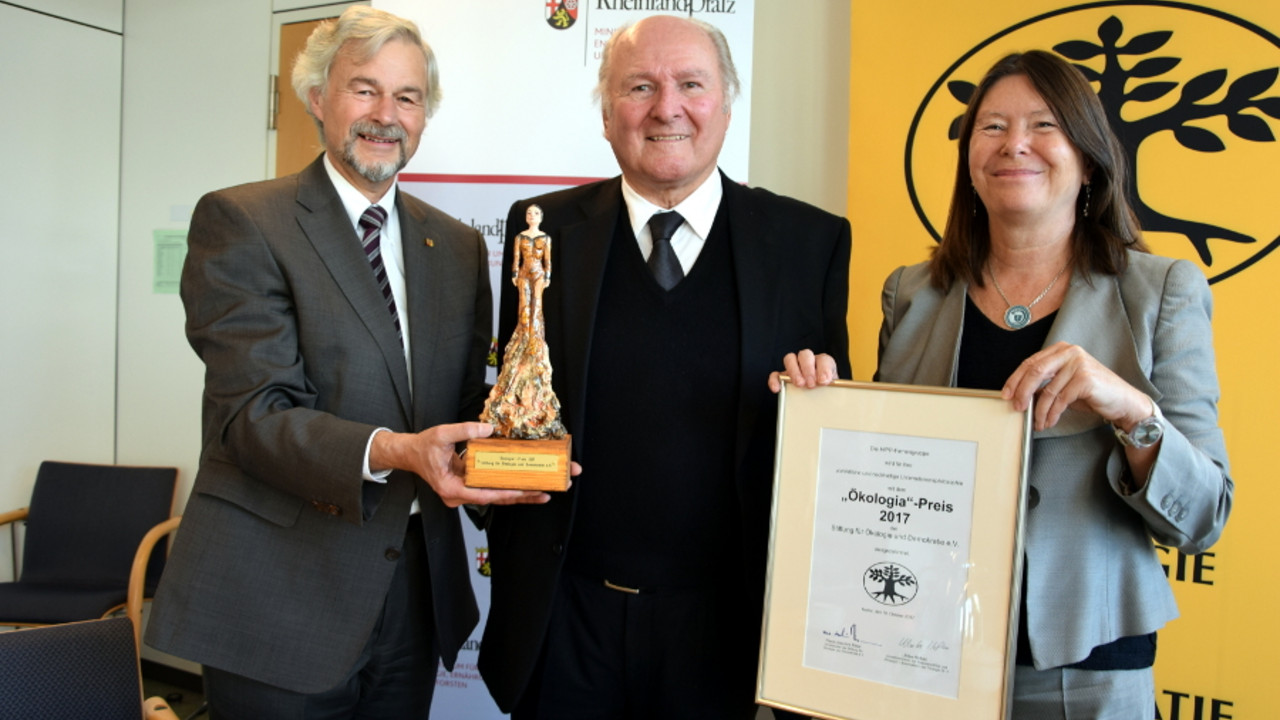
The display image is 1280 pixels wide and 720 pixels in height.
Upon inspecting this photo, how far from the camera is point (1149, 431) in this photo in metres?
1.49

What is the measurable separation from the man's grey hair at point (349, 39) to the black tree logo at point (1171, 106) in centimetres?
216

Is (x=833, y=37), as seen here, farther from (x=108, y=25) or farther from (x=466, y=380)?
(x=108, y=25)

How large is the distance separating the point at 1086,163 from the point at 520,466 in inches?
51.6

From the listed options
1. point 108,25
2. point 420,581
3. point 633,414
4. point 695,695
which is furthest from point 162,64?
point 695,695

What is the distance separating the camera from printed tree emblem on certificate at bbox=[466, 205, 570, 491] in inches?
65.7

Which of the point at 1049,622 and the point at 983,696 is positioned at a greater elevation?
the point at 1049,622

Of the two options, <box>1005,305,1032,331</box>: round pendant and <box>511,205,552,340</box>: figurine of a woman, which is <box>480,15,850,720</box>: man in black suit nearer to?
<box>511,205,552,340</box>: figurine of a woman

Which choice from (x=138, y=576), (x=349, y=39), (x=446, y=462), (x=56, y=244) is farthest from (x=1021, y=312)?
(x=56, y=244)

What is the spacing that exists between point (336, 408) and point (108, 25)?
4.03 m

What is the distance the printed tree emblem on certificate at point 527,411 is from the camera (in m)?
Answer: 1.67

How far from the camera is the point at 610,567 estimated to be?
1.85 metres

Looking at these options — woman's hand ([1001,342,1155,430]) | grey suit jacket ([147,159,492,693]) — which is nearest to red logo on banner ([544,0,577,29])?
grey suit jacket ([147,159,492,693])

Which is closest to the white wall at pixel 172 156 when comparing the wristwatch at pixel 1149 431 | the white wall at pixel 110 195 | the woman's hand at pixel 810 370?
the white wall at pixel 110 195

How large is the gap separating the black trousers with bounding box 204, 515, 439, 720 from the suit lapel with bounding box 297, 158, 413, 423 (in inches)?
16.7
